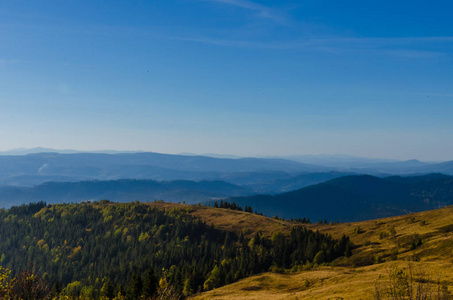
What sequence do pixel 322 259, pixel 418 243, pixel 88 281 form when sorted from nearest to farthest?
pixel 418 243 < pixel 322 259 < pixel 88 281

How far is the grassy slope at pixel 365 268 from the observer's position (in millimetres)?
55062

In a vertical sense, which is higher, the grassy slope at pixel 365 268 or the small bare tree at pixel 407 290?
the small bare tree at pixel 407 290

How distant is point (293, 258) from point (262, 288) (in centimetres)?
4650

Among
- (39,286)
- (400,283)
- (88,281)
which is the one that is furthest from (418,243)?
(88,281)

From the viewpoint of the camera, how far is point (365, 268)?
73.2 meters

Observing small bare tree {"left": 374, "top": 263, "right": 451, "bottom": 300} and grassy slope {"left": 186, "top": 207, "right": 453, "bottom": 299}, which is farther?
grassy slope {"left": 186, "top": 207, "right": 453, "bottom": 299}

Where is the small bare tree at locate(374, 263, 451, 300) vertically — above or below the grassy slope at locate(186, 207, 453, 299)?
above

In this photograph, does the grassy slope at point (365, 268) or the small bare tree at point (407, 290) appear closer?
the small bare tree at point (407, 290)

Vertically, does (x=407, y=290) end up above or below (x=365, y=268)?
above

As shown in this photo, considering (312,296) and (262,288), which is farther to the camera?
(262,288)

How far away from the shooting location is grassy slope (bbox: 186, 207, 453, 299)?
55062 mm

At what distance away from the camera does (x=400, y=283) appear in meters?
30.7

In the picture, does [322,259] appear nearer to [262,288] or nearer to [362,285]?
[262,288]

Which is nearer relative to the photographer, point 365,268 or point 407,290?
point 407,290
